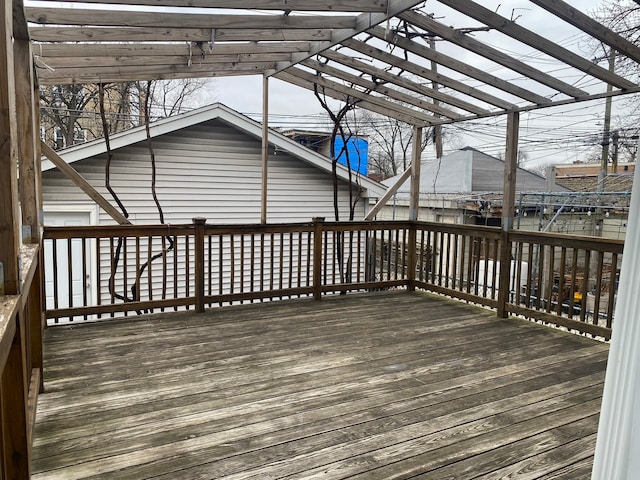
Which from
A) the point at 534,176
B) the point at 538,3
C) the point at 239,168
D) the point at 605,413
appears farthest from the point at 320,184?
the point at 534,176

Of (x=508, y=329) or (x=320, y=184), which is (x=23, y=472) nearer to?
(x=508, y=329)

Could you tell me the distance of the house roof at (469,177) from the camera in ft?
45.3

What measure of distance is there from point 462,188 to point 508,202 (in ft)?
29.4

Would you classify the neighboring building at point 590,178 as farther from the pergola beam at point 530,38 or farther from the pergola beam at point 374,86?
the pergola beam at point 530,38

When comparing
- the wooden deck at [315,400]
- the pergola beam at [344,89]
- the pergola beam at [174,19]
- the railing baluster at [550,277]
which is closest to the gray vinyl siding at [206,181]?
the pergola beam at [344,89]

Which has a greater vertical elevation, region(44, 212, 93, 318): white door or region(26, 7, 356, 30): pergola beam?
region(26, 7, 356, 30): pergola beam

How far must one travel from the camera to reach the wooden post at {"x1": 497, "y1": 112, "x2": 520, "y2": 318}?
4.92 m

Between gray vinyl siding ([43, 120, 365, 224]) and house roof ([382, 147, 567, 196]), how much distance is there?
5.82m

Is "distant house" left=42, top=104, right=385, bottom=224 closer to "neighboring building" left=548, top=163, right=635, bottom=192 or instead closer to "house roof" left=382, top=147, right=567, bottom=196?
"neighboring building" left=548, top=163, right=635, bottom=192

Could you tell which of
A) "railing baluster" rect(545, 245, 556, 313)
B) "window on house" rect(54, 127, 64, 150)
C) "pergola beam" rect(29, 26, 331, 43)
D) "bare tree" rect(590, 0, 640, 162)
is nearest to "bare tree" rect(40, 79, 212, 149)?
"window on house" rect(54, 127, 64, 150)

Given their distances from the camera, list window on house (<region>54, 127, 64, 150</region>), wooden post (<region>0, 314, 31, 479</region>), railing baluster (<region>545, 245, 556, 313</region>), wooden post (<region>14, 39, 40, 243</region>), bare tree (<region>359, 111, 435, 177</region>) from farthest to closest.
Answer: bare tree (<region>359, 111, 435, 177</region>) → window on house (<region>54, 127, 64, 150</region>) → railing baluster (<region>545, 245, 556, 313</region>) → wooden post (<region>14, 39, 40, 243</region>) → wooden post (<region>0, 314, 31, 479</region>)

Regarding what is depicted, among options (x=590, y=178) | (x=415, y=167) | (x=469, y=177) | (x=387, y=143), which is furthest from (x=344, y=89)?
(x=590, y=178)

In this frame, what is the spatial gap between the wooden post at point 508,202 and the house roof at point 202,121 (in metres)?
3.27

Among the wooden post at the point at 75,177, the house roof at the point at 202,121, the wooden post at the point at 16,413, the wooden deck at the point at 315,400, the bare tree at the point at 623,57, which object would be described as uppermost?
the bare tree at the point at 623,57
